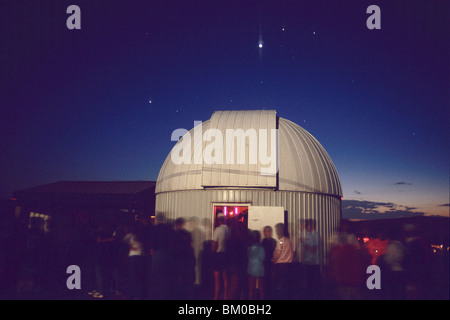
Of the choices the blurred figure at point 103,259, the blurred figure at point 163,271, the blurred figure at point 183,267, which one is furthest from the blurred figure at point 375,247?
the blurred figure at point 103,259

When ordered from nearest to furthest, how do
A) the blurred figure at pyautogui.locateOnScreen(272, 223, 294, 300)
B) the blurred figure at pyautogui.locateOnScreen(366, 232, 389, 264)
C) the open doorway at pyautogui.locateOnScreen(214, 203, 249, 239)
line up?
1. the blurred figure at pyautogui.locateOnScreen(272, 223, 294, 300)
2. the open doorway at pyautogui.locateOnScreen(214, 203, 249, 239)
3. the blurred figure at pyautogui.locateOnScreen(366, 232, 389, 264)

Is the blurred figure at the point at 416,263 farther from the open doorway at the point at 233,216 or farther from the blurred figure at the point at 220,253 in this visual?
the open doorway at the point at 233,216

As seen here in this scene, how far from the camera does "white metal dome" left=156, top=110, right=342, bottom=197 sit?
10523 mm

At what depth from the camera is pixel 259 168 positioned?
1049 centimetres

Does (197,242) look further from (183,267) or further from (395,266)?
(395,266)

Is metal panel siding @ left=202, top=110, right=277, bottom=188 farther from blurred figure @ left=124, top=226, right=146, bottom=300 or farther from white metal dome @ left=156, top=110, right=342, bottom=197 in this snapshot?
blurred figure @ left=124, top=226, right=146, bottom=300

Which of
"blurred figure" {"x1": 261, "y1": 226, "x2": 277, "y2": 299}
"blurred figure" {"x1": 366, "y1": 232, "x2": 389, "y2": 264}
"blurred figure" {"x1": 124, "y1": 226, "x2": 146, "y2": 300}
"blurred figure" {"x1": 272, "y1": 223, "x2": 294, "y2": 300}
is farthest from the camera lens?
"blurred figure" {"x1": 366, "y1": 232, "x2": 389, "y2": 264}

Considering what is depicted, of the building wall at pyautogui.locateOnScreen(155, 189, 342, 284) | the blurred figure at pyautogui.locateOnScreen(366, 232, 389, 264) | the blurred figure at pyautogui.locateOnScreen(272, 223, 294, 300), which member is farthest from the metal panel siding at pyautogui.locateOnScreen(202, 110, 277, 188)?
the blurred figure at pyautogui.locateOnScreen(366, 232, 389, 264)

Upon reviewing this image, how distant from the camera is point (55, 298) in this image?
25.0 feet

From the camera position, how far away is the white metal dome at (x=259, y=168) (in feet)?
34.5

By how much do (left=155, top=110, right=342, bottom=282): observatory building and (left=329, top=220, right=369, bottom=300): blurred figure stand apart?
3885mm

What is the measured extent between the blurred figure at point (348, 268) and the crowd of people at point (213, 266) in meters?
0.02

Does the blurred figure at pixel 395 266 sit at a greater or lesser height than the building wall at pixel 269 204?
lesser
